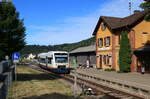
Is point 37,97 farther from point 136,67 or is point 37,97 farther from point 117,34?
point 117,34

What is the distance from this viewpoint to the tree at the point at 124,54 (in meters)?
35.8

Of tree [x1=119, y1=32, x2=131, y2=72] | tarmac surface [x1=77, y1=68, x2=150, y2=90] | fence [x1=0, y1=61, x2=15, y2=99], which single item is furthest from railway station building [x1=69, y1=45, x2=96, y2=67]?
tarmac surface [x1=77, y1=68, x2=150, y2=90]

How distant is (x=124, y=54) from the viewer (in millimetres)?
35969

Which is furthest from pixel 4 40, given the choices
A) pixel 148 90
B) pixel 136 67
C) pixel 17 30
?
pixel 136 67

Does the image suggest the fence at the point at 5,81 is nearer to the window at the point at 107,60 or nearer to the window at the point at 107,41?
the window at the point at 107,60

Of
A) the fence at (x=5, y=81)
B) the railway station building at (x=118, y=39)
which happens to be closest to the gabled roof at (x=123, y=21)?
the railway station building at (x=118, y=39)

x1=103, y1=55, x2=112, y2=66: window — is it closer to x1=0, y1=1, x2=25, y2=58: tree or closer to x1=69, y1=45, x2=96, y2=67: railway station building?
x1=69, y1=45, x2=96, y2=67: railway station building

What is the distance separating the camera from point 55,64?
1421 inches

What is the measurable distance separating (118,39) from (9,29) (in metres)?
18.9

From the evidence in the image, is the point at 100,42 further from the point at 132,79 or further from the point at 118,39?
the point at 132,79

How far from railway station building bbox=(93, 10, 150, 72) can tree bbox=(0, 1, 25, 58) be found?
47.2 feet

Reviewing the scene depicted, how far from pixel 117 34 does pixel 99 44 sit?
23.0 feet

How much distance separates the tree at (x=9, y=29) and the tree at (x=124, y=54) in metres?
14.5

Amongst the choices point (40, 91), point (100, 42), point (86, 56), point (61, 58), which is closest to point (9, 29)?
point (40, 91)
